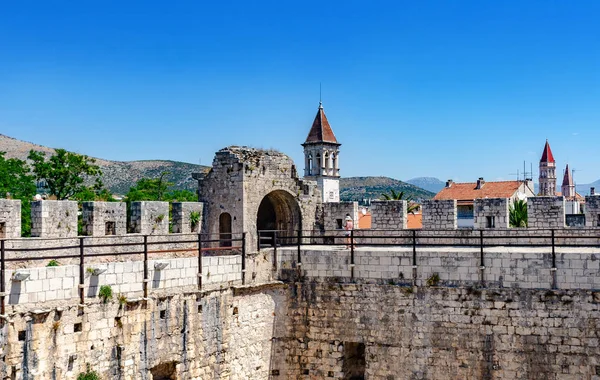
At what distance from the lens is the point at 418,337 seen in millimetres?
15414

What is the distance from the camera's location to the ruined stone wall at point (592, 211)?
1875cm

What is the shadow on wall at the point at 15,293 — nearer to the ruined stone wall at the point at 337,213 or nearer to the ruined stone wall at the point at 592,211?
the ruined stone wall at the point at 337,213

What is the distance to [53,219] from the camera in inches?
669

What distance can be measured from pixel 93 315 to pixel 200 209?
7.51 metres

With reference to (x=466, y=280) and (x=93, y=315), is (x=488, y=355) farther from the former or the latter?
(x=93, y=315)

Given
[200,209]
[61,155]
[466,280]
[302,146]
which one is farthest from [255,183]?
[302,146]

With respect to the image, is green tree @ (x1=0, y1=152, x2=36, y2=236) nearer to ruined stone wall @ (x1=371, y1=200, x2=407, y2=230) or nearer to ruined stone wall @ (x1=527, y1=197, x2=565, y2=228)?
ruined stone wall @ (x1=371, y1=200, x2=407, y2=230)

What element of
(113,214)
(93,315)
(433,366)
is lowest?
(433,366)

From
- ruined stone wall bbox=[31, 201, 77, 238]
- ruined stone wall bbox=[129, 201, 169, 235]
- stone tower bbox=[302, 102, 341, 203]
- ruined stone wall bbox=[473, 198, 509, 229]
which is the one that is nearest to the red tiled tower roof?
stone tower bbox=[302, 102, 341, 203]

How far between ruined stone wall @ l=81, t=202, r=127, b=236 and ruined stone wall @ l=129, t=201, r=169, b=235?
1.33ft

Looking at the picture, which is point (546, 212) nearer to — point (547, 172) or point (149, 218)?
point (149, 218)

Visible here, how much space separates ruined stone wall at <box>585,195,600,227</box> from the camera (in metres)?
18.8

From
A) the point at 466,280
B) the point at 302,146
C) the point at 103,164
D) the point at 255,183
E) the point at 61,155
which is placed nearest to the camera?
the point at 466,280

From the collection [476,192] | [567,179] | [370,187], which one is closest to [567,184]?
[567,179]
